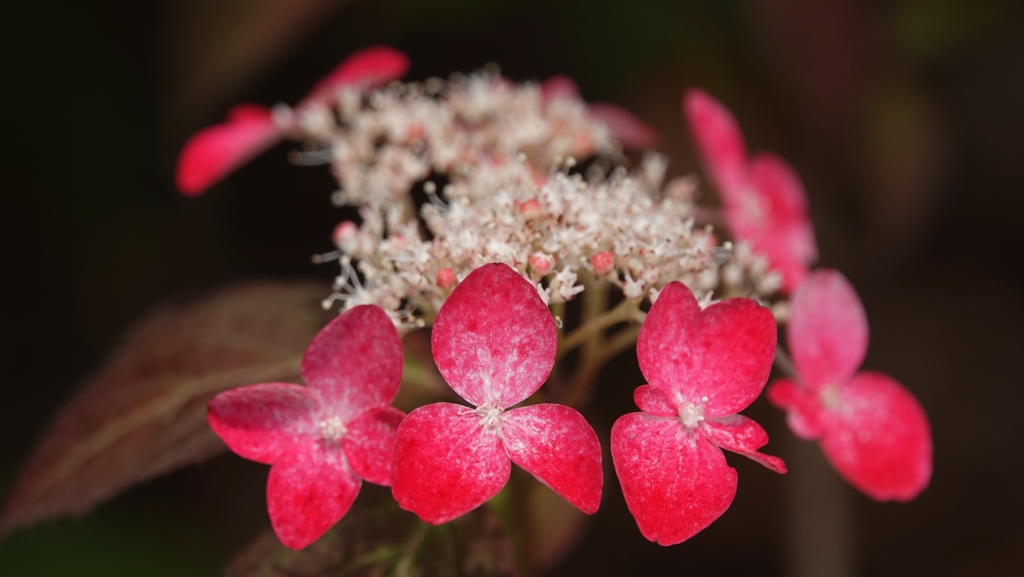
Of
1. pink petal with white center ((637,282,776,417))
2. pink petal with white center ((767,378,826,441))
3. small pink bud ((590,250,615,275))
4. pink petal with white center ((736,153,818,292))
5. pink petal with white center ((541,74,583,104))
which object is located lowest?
pink petal with white center ((767,378,826,441))

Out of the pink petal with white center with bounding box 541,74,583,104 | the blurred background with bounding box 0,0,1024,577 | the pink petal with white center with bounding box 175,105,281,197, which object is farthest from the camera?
the blurred background with bounding box 0,0,1024,577

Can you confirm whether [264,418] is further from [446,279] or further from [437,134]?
[437,134]

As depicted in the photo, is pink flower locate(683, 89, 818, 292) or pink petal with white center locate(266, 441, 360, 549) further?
pink flower locate(683, 89, 818, 292)

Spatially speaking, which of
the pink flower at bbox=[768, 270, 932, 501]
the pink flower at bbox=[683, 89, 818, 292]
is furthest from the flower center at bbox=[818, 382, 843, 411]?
the pink flower at bbox=[683, 89, 818, 292]

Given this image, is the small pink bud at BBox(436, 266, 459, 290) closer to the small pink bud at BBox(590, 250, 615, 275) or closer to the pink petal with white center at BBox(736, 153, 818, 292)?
the small pink bud at BBox(590, 250, 615, 275)

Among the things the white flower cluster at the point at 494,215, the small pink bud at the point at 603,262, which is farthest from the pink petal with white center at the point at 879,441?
the small pink bud at the point at 603,262

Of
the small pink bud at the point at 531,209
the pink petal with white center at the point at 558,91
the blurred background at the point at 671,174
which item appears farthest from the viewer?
the blurred background at the point at 671,174

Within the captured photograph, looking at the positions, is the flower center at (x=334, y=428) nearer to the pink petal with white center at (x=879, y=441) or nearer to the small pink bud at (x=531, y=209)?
the small pink bud at (x=531, y=209)
